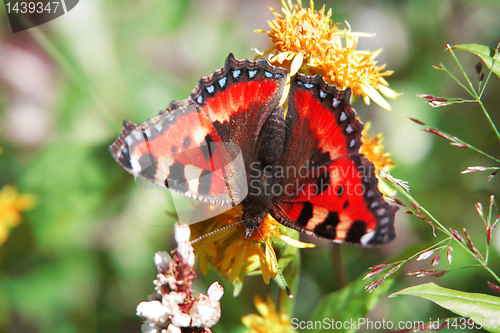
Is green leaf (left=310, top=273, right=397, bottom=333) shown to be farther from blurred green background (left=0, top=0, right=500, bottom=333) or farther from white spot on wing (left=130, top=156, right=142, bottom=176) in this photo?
white spot on wing (left=130, top=156, right=142, bottom=176)

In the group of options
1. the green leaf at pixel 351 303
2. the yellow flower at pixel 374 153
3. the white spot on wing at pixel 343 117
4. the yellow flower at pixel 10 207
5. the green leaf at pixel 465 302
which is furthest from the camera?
the yellow flower at pixel 10 207

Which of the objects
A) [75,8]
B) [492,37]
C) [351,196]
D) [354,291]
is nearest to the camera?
[351,196]

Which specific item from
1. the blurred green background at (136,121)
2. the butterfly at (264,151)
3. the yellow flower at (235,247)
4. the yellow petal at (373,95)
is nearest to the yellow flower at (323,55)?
the yellow petal at (373,95)

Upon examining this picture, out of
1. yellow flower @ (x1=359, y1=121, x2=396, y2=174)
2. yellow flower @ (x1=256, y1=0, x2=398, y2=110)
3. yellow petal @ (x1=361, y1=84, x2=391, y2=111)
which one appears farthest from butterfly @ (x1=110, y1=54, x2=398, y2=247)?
yellow flower @ (x1=359, y1=121, x2=396, y2=174)

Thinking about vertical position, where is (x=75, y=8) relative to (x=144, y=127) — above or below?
above

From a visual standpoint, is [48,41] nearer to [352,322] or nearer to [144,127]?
[144,127]

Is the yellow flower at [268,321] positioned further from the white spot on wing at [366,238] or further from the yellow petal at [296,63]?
the yellow petal at [296,63]

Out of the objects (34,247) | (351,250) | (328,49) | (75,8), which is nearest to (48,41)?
(75,8)
